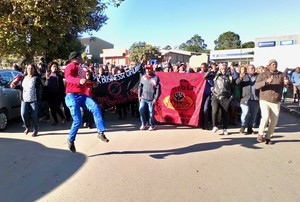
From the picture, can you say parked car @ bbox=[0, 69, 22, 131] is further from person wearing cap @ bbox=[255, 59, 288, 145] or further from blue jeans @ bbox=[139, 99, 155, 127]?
person wearing cap @ bbox=[255, 59, 288, 145]

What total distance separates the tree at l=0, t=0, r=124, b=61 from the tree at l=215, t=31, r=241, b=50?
95424mm

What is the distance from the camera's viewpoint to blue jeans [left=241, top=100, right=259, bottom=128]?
770 centimetres

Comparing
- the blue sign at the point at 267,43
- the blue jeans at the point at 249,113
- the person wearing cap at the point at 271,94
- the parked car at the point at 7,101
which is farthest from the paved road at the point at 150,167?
the blue sign at the point at 267,43

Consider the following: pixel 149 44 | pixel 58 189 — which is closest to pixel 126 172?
pixel 58 189

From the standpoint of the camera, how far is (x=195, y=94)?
27.6ft

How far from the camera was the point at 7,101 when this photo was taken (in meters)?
8.09

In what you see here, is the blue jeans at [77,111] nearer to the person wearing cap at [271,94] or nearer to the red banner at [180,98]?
the red banner at [180,98]

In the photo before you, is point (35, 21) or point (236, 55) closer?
point (35, 21)

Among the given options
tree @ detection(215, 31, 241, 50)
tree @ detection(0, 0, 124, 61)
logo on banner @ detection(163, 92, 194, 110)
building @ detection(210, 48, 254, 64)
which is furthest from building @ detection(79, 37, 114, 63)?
logo on banner @ detection(163, 92, 194, 110)

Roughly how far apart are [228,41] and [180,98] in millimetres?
102740

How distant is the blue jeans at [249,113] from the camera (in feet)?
25.2

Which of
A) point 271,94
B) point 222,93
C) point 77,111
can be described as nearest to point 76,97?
point 77,111

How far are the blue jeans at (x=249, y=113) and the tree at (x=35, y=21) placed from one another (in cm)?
884

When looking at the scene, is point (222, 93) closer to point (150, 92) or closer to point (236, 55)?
point (150, 92)
